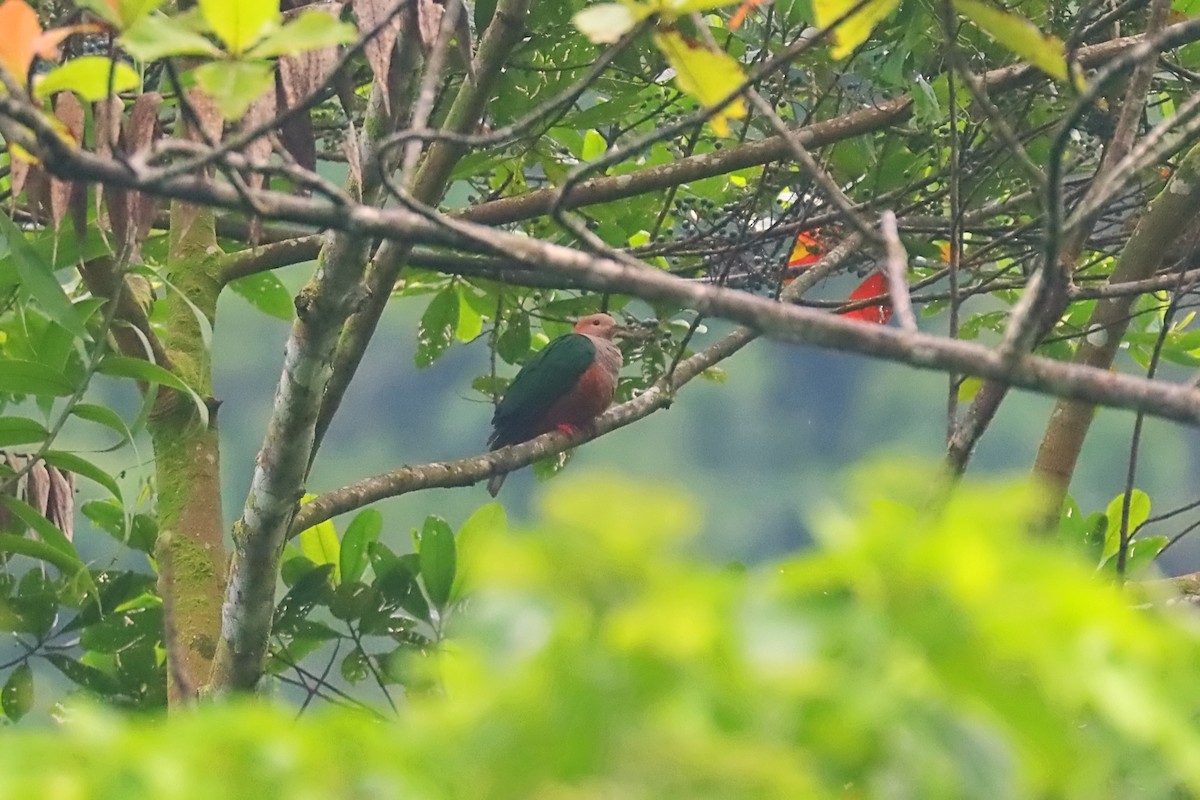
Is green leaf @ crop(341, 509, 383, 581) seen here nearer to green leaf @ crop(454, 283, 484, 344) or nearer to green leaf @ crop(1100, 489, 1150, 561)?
green leaf @ crop(454, 283, 484, 344)

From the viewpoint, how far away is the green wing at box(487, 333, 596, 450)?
4402 mm

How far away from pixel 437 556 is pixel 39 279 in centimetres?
123

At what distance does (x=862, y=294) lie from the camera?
138 inches

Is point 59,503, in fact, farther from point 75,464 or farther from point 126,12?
point 126,12

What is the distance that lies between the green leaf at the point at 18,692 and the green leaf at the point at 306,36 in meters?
2.31

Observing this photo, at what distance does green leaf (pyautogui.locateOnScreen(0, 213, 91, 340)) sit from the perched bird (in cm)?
227

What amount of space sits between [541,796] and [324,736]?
12 centimetres

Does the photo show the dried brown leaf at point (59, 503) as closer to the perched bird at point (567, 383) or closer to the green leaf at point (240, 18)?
the perched bird at point (567, 383)

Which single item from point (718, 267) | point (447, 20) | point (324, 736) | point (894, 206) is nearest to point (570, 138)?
point (718, 267)

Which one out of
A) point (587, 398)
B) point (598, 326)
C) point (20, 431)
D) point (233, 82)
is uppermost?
point (598, 326)

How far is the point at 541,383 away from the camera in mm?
4473

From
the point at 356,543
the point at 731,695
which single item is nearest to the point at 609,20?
the point at 731,695

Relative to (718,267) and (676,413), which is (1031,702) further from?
(676,413)

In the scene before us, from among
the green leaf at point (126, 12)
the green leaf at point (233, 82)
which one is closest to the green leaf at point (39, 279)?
the green leaf at point (126, 12)
